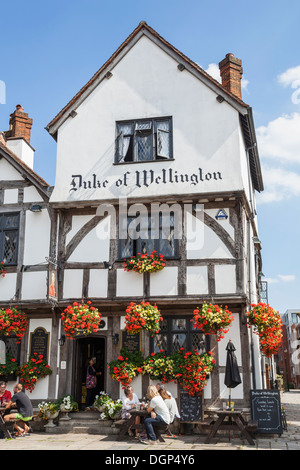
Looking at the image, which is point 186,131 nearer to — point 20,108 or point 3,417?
point 20,108

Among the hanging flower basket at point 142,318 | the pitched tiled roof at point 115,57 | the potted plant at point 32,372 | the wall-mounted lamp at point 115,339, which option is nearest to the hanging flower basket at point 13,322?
the potted plant at point 32,372

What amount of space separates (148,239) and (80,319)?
3.07 metres

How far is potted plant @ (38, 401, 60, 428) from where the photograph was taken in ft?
44.5

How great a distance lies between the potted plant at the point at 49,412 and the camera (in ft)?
44.5

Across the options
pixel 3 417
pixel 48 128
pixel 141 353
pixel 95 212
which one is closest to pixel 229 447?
pixel 141 353

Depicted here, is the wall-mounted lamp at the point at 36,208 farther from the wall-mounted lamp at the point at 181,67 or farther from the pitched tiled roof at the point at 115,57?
the wall-mounted lamp at the point at 181,67

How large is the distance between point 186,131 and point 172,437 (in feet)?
27.8

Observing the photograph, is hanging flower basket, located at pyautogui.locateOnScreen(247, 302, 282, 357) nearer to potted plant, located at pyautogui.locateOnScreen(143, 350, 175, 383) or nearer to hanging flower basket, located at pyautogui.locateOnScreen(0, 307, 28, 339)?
potted plant, located at pyautogui.locateOnScreen(143, 350, 175, 383)

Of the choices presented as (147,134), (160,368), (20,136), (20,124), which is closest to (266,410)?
(160,368)

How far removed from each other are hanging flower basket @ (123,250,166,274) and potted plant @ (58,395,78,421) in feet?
12.9

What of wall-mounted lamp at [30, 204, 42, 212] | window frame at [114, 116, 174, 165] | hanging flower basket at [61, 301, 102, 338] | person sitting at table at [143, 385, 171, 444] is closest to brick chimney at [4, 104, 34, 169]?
wall-mounted lamp at [30, 204, 42, 212]

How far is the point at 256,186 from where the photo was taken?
20.3m

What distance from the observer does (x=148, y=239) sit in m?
14.6

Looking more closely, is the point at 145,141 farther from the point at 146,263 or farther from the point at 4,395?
the point at 4,395
